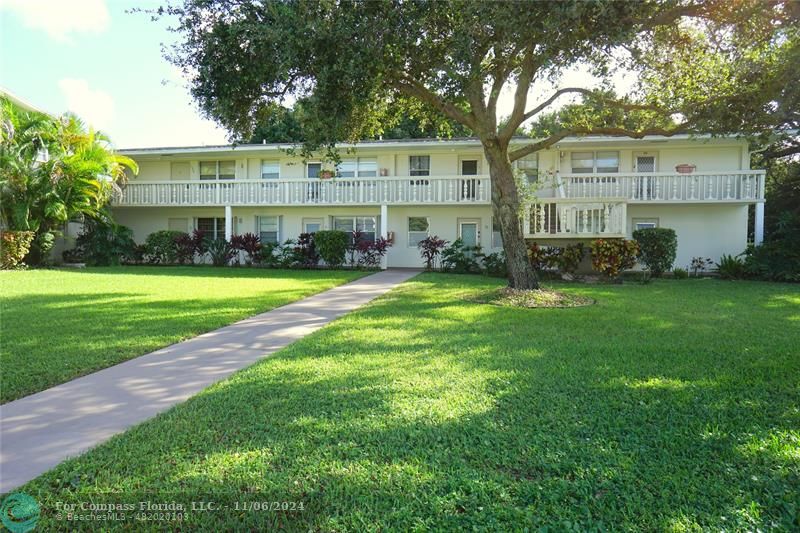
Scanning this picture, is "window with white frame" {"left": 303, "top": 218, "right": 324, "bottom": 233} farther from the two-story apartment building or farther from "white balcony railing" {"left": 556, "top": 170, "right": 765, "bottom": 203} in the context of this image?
"white balcony railing" {"left": 556, "top": 170, "right": 765, "bottom": 203}

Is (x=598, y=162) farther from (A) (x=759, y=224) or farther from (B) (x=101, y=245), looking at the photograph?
(B) (x=101, y=245)

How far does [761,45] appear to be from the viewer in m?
8.89

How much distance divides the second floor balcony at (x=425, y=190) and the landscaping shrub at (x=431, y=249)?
1575 mm

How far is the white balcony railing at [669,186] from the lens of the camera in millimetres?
16562

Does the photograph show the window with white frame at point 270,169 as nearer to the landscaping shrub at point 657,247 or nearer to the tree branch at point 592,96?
the tree branch at point 592,96

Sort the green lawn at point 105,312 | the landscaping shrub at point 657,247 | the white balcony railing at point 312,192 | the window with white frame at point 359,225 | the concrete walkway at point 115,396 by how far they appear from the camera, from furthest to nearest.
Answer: the window with white frame at point 359,225, the white balcony railing at point 312,192, the landscaping shrub at point 657,247, the green lawn at point 105,312, the concrete walkway at point 115,396

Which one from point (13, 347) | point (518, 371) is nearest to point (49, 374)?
point (13, 347)

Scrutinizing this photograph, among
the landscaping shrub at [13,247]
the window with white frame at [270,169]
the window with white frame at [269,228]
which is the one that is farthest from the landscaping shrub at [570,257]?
the landscaping shrub at [13,247]

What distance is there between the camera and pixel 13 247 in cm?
1565

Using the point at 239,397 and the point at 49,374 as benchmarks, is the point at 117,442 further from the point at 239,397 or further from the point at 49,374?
the point at 49,374

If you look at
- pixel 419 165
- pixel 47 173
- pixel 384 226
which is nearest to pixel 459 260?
pixel 384 226

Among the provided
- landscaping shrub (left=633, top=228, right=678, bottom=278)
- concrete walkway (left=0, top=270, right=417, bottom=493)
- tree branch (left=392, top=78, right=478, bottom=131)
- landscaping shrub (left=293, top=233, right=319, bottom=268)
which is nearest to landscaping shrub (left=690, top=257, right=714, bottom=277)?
landscaping shrub (left=633, top=228, right=678, bottom=278)

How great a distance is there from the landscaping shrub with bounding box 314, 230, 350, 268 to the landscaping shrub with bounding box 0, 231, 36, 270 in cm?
960

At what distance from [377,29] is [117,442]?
22.9 feet
